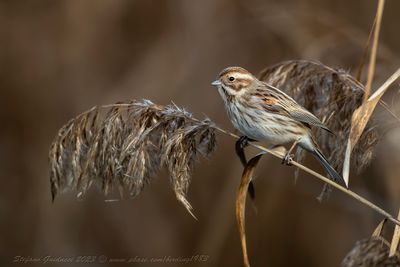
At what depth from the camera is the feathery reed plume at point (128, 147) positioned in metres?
2.49

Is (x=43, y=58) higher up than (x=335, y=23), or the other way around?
(x=335, y=23)

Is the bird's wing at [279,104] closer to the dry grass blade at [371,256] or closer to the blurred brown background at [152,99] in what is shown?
the dry grass blade at [371,256]

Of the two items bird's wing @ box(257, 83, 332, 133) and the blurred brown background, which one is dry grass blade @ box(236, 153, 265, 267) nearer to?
bird's wing @ box(257, 83, 332, 133)

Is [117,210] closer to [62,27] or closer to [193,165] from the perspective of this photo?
[62,27]

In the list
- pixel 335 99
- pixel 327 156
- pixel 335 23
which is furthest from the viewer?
pixel 335 23

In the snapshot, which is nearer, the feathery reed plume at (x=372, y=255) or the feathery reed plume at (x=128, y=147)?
the feathery reed plume at (x=372, y=255)

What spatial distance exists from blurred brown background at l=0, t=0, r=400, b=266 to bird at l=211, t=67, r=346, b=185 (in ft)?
5.37

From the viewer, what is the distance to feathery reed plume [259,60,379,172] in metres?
2.61

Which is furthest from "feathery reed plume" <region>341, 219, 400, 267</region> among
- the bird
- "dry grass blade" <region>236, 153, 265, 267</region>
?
the bird

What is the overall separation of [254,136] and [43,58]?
2.95 m

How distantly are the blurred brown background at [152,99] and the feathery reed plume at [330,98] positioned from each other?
2.29 metres

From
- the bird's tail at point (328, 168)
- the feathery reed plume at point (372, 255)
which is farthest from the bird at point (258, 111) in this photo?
the feathery reed plume at point (372, 255)

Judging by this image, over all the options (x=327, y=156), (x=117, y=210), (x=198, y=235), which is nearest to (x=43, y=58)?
(x=117, y=210)

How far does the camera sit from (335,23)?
4391mm
